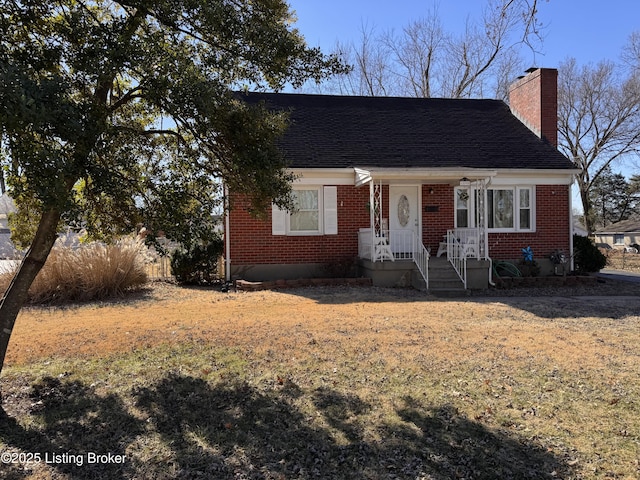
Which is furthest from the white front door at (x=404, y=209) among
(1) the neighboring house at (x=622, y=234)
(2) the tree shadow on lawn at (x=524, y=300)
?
(1) the neighboring house at (x=622, y=234)

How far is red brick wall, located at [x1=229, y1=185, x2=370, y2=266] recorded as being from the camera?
529 inches

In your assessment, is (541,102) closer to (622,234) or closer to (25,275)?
(25,275)

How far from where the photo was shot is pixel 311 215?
1377 cm

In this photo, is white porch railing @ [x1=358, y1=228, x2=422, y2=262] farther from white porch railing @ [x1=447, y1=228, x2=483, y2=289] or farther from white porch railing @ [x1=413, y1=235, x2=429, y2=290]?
white porch railing @ [x1=447, y1=228, x2=483, y2=289]

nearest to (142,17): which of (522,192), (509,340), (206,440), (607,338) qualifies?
(206,440)

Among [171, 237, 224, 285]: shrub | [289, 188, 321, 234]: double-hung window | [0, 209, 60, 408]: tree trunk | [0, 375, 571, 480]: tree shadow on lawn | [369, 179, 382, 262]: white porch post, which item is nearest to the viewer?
[0, 375, 571, 480]: tree shadow on lawn

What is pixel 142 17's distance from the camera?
499 cm

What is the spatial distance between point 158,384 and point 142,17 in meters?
3.78

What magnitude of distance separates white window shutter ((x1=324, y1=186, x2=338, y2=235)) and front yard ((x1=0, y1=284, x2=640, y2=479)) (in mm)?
6060

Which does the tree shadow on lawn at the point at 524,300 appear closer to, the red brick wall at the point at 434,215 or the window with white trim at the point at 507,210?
the red brick wall at the point at 434,215

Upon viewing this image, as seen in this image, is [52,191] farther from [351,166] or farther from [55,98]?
[351,166]

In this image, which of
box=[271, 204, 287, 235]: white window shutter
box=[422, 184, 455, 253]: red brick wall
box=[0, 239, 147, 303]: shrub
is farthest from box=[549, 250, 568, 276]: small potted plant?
box=[0, 239, 147, 303]: shrub

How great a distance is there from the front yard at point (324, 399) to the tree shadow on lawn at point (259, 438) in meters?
0.02

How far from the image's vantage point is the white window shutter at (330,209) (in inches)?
533
